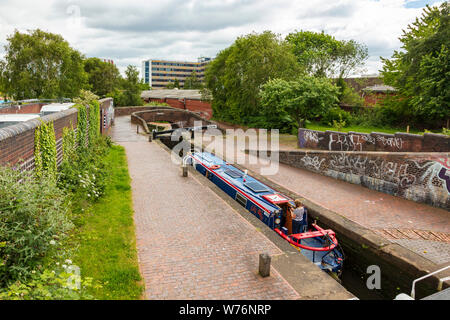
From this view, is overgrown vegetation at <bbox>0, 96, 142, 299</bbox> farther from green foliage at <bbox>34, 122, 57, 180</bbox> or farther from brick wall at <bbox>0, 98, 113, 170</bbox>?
brick wall at <bbox>0, 98, 113, 170</bbox>

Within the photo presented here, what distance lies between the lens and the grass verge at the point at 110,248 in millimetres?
5328

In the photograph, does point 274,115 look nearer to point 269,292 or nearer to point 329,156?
point 329,156

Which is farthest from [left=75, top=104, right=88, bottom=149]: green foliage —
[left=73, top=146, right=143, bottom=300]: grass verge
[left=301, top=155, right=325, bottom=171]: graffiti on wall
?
[left=301, top=155, right=325, bottom=171]: graffiti on wall

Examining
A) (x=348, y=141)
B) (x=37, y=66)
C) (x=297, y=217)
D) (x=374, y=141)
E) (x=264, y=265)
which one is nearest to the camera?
(x=264, y=265)

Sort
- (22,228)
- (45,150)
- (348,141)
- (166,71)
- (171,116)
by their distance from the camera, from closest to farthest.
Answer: (22,228) → (45,150) → (348,141) → (171,116) → (166,71)

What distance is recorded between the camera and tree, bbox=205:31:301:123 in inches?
1033

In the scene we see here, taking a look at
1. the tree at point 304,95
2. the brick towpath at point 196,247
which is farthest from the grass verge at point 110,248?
the tree at point 304,95

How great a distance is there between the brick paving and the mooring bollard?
0.36ft

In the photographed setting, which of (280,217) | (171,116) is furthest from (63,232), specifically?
(171,116)

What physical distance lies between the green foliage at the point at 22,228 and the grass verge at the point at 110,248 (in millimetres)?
1210

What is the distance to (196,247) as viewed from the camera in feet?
23.1

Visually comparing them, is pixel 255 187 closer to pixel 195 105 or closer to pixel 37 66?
pixel 37 66

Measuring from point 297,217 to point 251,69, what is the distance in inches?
799
